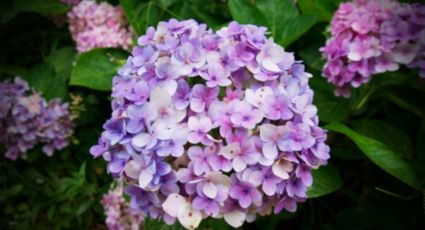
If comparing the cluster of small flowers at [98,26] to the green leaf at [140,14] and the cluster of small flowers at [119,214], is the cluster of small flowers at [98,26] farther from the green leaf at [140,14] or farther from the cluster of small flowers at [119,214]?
the cluster of small flowers at [119,214]

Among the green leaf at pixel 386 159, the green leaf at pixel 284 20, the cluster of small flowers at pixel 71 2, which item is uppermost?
the green leaf at pixel 284 20

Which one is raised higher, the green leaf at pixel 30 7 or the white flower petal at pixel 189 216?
the white flower petal at pixel 189 216

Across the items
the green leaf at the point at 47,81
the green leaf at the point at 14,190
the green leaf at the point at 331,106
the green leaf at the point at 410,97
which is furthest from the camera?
the green leaf at the point at 47,81

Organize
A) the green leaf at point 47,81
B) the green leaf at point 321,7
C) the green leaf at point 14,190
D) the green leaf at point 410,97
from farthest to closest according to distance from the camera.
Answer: the green leaf at point 47,81, the green leaf at point 14,190, the green leaf at point 321,7, the green leaf at point 410,97

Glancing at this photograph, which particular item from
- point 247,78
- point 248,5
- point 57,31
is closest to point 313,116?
point 247,78

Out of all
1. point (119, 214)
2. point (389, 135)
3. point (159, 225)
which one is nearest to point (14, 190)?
point (119, 214)

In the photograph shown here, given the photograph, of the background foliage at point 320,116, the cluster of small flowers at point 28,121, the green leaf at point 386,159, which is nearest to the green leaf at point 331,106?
the background foliage at point 320,116

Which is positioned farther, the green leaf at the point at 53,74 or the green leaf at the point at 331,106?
the green leaf at the point at 53,74
